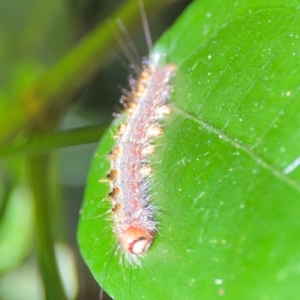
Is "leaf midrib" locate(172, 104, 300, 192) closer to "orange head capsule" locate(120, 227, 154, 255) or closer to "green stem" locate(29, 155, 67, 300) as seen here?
"orange head capsule" locate(120, 227, 154, 255)

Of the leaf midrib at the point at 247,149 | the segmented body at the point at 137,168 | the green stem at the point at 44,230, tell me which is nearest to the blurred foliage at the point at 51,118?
the green stem at the point at 44,230

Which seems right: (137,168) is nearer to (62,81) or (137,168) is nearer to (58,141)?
(58,141)

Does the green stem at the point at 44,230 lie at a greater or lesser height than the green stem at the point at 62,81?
lesser

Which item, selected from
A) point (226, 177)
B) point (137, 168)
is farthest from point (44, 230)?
point (226, 177)

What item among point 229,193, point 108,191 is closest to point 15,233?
point 108,191

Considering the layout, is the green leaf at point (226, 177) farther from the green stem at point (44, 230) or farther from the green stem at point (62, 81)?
the green stem at point (62, 81)
